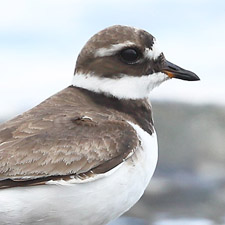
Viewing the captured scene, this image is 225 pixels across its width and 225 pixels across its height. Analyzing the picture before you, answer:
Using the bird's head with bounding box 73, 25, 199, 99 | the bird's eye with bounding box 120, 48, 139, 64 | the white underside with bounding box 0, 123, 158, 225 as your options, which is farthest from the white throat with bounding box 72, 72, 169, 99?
the white underside with bounding box 0, 123, 158, 225

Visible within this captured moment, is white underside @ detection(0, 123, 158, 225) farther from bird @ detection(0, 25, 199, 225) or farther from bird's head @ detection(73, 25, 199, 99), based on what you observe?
bird's head @ detection(73, 25, 199, 99)

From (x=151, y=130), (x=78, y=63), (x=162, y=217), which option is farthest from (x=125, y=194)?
(x=162, y=217)

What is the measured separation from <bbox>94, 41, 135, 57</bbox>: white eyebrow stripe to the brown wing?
18.4 inches

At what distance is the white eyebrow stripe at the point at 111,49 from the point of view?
7.04 m

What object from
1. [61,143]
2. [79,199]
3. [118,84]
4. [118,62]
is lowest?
[79,199]

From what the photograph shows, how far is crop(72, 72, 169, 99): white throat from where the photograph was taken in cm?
709

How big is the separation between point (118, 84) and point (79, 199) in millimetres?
1070

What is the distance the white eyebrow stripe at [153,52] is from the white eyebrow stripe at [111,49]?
0.14 m

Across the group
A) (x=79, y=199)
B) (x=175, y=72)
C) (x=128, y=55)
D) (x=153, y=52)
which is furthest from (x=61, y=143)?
(x=175, y=72)

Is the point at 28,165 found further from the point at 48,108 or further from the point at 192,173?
the point at 192,173

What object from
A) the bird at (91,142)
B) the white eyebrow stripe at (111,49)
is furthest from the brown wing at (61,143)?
the white eyebrow stripe at (111,49)

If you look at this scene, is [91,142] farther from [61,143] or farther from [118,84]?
[118,84]

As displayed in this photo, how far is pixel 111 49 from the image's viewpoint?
7055 mm

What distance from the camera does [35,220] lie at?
6422 millimetres
